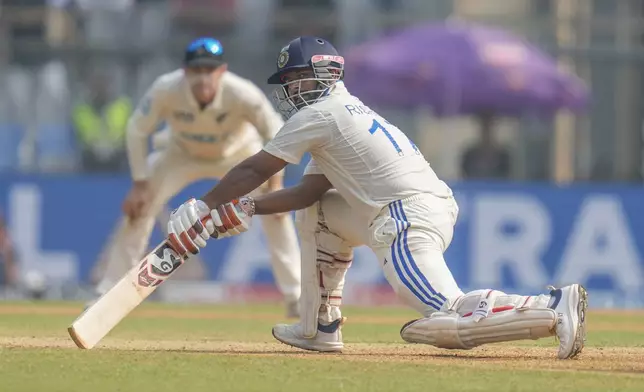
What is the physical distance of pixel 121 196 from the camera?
53.1 ft

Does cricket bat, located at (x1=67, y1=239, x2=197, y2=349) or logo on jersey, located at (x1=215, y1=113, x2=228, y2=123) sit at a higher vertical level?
logo on jersey, located at (x1=215, y1=113, x2=228, y2=123)

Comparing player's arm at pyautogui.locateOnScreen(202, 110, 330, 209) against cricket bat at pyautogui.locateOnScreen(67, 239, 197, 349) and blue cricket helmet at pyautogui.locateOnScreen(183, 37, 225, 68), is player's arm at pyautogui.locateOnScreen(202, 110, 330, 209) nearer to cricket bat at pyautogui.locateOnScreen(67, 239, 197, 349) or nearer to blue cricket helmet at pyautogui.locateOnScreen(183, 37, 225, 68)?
cricket bat at pyautogui.locateOnScreen(67, 239, 197, 349)

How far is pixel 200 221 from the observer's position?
7469 millimetres

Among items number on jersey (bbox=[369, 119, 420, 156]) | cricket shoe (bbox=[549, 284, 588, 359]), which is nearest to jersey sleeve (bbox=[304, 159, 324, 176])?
number on jersey (bbox=[369, 119, 420, 156])

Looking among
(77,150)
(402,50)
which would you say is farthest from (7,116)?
(402,50)

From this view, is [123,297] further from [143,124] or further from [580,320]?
[143,124]

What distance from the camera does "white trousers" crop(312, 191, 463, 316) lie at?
7.29 m

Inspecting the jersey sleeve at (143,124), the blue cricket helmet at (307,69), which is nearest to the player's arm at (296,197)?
the blue cricket helmet at (307,69)

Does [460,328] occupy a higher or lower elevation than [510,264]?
higher

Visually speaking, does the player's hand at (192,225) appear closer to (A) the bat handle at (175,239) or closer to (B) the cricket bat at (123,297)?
(A) the bat handle at (175,239)

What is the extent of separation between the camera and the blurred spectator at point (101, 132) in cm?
1777

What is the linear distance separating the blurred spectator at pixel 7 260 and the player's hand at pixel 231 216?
8.81 m

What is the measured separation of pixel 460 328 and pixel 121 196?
954 cm

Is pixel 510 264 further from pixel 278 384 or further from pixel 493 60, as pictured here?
pixel 278 384
